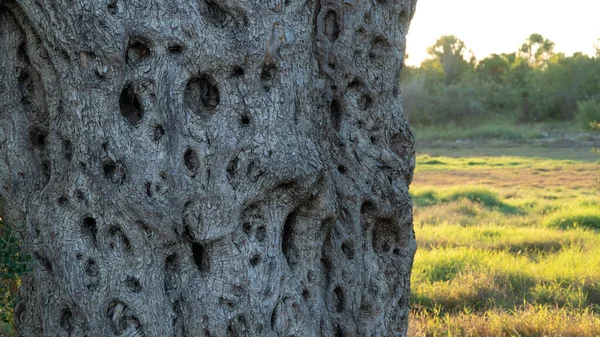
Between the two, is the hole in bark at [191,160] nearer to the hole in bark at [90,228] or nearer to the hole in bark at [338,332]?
the hole in bark at [90,228]

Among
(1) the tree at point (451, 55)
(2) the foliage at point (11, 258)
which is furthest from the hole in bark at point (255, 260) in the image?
(1) the tree at point (451, 55)

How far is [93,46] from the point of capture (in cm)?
309

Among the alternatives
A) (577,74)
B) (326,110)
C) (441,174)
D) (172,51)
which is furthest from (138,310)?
(577,74)

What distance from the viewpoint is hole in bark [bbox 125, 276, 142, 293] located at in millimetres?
3195

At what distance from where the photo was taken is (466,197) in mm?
12992

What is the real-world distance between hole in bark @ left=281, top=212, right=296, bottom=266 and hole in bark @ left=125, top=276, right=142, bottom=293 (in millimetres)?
739

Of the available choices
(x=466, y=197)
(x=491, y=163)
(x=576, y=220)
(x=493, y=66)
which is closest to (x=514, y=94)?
(x=493, y=66)

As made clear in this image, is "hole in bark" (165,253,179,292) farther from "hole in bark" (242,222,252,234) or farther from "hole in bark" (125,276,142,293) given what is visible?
"hole in bark" (242,222,252,234)

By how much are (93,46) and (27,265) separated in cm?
109

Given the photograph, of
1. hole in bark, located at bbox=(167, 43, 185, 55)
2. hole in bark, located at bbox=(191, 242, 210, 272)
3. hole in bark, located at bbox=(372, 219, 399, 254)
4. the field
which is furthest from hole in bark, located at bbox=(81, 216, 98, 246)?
the field

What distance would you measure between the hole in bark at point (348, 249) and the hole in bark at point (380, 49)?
1.05 metres

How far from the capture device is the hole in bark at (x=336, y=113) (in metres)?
3.86

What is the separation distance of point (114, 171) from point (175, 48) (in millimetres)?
629

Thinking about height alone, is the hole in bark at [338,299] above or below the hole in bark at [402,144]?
below
